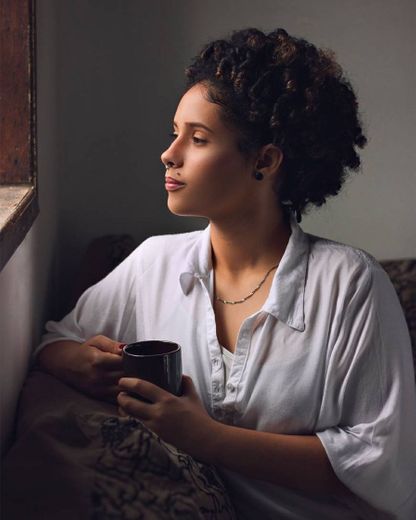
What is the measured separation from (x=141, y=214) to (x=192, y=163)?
958mm

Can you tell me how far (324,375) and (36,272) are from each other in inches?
24.6

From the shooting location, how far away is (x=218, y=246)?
129 cm

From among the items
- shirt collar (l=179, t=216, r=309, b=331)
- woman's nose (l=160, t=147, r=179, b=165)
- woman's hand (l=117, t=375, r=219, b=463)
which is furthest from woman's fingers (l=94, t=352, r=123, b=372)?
woman's nose (l=160, t=147, r=179, b=165)

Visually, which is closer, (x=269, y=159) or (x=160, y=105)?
(x=269, y=159)

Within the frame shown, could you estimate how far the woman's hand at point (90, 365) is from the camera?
114cm

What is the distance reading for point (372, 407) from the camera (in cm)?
110

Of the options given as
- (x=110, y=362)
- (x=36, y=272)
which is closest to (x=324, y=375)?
(x=110, y=362)

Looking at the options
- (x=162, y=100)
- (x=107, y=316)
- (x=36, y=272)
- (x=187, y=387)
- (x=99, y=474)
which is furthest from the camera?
(x=162, y=100)

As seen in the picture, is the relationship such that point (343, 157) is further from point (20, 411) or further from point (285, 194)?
point (20, 411)

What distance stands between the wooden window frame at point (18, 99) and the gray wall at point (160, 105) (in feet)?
1.68

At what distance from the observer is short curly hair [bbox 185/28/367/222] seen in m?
1.18

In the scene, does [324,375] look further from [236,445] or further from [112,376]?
[112,376]

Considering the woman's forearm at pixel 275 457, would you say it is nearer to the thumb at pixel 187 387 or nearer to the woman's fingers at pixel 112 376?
the thumb at pixel 187 387

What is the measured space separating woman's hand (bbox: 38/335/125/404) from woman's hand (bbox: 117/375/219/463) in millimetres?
109
